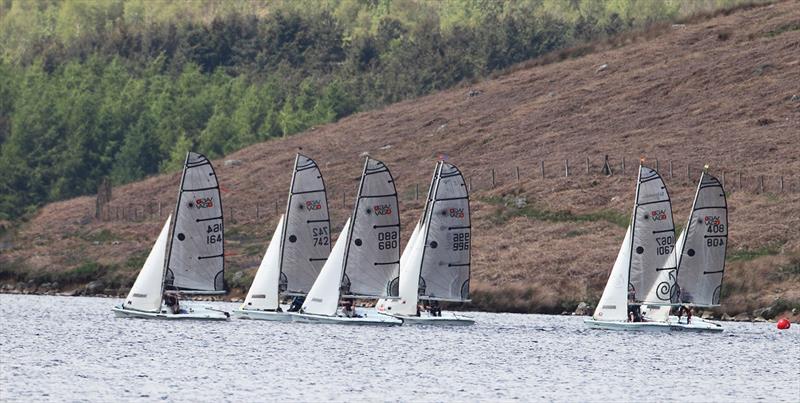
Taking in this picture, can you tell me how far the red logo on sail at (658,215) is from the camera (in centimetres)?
7288

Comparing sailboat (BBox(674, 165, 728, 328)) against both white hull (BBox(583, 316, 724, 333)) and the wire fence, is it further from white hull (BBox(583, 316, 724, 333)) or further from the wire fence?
the wire fence

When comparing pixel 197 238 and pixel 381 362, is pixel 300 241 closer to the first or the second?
pixel 197 238

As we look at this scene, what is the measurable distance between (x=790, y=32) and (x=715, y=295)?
85.2m

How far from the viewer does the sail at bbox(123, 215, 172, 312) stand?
72.7m

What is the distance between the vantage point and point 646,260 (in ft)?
240

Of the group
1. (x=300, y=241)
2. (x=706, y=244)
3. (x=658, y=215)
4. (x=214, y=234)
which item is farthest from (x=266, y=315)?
(x=706, y=244)

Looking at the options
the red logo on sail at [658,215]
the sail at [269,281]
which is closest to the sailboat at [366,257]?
the sail at [269,281]

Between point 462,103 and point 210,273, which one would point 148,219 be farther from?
point 210,273

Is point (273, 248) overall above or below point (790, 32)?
below

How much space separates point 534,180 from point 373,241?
4796cm

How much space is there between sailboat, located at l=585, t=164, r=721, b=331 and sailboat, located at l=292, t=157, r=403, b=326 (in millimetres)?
9300

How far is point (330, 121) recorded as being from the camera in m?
172

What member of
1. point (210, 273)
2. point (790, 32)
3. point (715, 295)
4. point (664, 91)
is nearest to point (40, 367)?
point (210, 273)

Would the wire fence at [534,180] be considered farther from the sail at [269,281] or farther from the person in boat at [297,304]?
the sail at [269,281]
